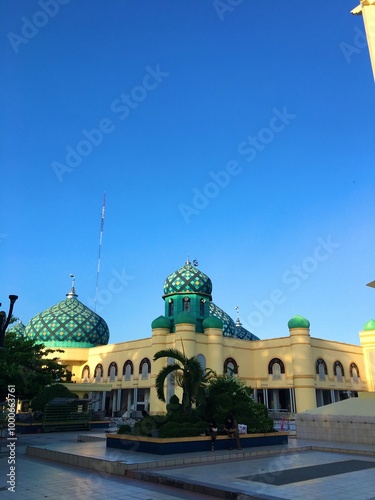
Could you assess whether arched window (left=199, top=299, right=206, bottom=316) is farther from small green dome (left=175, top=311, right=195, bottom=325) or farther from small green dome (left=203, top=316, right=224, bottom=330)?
small green dome (left=175, top=311, right=195, bottom=325)

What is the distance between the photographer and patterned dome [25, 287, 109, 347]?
42.0 meters

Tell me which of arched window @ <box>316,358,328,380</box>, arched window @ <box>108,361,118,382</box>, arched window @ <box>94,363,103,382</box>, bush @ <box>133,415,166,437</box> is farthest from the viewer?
arched window @ <box>94,363,103,382</box>

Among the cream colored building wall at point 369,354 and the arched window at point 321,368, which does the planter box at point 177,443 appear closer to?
the arched window at point 321,368

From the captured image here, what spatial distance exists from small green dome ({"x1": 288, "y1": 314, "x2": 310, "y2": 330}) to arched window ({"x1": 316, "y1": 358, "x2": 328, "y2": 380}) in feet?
12.5

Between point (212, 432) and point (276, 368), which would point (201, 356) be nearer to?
point (276, 368)

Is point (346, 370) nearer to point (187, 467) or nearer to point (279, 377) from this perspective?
point (279, 377)

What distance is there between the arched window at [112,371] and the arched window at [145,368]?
12.6ft

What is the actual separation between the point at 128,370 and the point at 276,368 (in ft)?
40.2

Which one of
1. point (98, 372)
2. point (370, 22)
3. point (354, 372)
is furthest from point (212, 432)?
point (354, 372)

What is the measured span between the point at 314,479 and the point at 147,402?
94.2 ft

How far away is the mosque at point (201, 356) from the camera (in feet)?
107

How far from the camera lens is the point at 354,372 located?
3856cm

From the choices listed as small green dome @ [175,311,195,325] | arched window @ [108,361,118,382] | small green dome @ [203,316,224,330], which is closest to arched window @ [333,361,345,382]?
small green dome @ [203,316,224,330]

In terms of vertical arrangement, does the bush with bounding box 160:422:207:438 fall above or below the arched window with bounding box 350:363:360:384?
below
